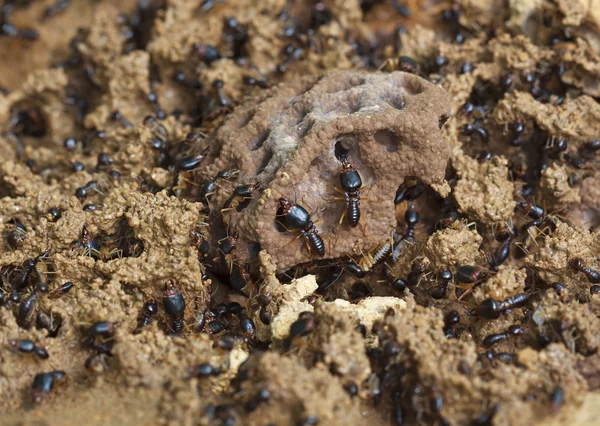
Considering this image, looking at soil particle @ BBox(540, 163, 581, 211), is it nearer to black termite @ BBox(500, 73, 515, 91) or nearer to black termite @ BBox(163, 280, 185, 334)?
black termite @ BBox(500, 73, 515, 91)

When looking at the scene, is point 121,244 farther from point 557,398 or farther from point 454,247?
point 557,398

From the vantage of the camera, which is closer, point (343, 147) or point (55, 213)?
point (343, 147)

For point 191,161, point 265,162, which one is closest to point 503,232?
point 265,162

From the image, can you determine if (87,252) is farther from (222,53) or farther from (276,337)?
(222,53)

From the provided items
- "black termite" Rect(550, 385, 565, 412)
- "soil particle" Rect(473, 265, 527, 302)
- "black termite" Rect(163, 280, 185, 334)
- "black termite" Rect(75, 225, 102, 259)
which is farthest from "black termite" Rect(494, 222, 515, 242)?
"black termite" Rect(75, 225, 102, 259)

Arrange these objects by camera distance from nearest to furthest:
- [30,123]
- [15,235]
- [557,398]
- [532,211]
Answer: [557,398]
[15,235]
[532,211]
[30,123]

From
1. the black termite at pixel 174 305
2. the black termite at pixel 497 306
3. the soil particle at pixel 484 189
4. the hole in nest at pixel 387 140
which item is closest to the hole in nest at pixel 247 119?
the hole in nest at pixel 387 140

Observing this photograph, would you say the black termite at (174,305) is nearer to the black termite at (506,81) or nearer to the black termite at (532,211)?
the black termite at (532,211)
